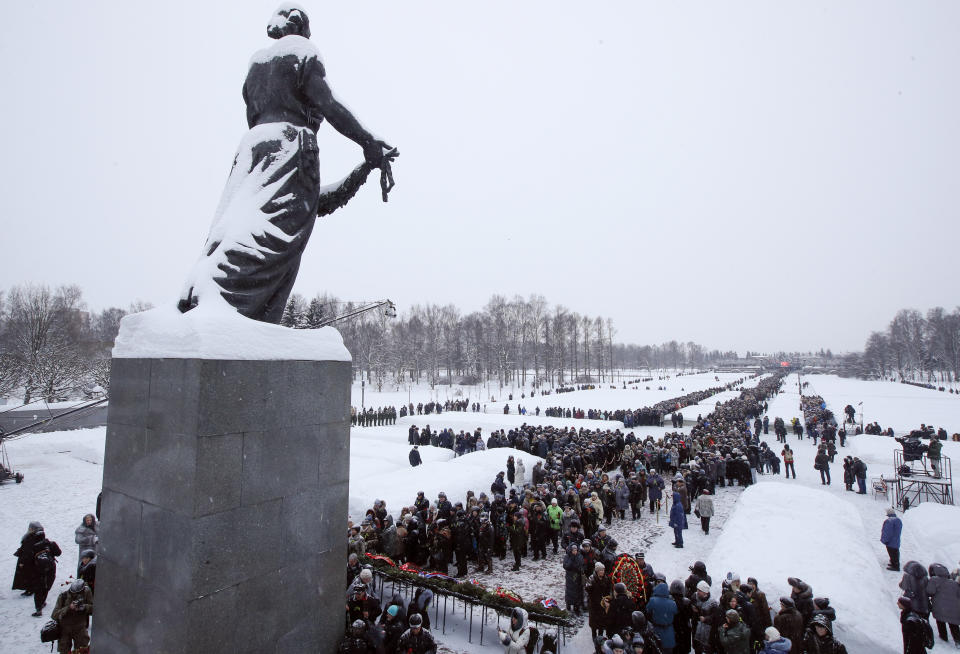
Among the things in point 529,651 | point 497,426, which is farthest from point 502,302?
point 529,651

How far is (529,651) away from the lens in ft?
19.6

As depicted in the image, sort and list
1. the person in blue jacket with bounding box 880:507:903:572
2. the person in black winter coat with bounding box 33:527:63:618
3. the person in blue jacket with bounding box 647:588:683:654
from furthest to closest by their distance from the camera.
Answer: the person in blue jacket with bounding box 880:507:903:572 → the person in black winter coat with bounding box 33:527:63:618 → the person in blue jacket with bounding box 647:588:683:654

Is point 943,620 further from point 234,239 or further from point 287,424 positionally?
point 234,239

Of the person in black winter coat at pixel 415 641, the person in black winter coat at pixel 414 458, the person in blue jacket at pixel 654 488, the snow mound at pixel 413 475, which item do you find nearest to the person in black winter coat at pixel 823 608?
the person in black winter coat at pixel 415 641

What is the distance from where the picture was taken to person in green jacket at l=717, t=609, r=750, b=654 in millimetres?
5523

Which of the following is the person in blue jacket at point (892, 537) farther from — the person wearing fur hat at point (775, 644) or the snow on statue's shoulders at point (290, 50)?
the snow on statue's shoulders at point (290, 50)

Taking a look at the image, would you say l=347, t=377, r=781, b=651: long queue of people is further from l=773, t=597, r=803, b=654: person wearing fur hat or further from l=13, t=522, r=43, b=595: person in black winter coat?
l=13, t=522, r=43, b=595: person in black winter coat

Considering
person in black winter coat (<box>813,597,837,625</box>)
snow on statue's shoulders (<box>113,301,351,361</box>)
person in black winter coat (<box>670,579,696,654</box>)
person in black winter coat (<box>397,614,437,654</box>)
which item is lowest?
person in black winter coat (<box>670,579,696,654</box>)

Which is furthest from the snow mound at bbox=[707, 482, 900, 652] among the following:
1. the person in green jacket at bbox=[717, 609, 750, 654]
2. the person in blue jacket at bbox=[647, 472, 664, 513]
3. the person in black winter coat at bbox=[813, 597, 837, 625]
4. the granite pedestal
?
the granite pedestal

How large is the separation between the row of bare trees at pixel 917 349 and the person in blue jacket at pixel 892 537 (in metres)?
96.3

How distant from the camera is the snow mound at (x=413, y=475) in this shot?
1194 centimetres

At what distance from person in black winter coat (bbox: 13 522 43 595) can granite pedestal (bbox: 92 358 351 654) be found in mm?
5787

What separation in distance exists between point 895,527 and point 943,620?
10.3 feet

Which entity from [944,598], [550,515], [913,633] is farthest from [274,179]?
[944,598]
